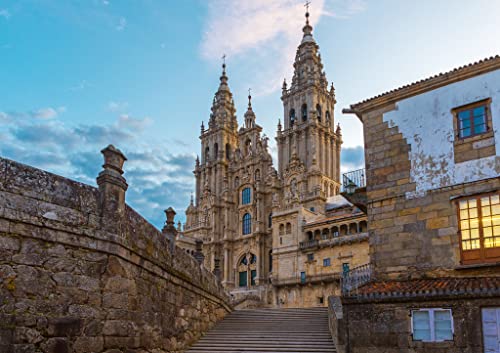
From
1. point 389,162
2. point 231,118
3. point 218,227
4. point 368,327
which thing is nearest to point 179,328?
point 368,327

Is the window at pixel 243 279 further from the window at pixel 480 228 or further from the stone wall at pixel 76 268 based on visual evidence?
the stone wall at pixel 76 268

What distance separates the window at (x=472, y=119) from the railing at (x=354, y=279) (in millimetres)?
4772

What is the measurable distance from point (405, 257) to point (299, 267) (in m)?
26.7

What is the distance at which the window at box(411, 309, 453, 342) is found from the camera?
39.9ft

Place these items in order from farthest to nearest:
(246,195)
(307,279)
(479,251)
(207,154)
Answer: (207,154), (246,195), (307,279), (479,251)

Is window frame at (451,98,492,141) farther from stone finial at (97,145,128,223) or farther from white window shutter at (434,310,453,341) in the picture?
stone finial at (97,145,128,223)

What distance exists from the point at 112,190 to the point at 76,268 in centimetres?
172

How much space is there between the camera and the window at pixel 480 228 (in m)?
13.8

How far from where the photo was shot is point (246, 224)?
55.4 metres

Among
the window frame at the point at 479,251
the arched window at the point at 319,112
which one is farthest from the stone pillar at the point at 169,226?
the arched window at the point at 319,112

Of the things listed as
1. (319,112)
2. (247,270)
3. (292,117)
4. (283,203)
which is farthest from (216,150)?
(247,270)

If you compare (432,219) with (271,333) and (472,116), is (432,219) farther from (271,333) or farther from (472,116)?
(271,333)

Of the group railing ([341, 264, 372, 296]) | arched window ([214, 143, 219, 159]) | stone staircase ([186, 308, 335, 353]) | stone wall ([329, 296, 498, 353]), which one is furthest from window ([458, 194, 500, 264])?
arched window ([214, 143, 219, 159])

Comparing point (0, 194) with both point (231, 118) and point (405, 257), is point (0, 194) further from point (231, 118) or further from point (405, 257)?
point (231, 118)
